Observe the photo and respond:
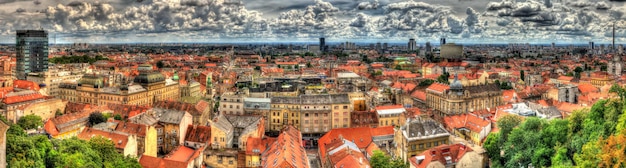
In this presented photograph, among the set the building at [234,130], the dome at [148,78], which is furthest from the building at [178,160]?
the dome at [148,78]

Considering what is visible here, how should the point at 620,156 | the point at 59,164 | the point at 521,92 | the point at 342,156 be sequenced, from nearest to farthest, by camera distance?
the point at 620,156 < the point at 59,164 < the point at 342,156 < the point at 521,92

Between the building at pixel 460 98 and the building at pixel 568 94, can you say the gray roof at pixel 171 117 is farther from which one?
the building at pixel 568 94

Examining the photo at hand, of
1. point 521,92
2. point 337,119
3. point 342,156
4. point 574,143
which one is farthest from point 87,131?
point 521,92

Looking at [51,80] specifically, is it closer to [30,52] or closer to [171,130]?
[30,52]

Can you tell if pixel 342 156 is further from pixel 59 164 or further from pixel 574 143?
pixel 59 164

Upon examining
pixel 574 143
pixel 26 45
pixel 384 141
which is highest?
pixel 26 45

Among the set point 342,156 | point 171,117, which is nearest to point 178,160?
point 171,117

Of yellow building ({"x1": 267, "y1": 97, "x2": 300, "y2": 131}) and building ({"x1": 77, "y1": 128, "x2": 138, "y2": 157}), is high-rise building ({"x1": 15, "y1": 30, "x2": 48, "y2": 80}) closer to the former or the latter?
yellow building ({"x1": 267, "y1": 97, "x2": 300, "y2": 131})

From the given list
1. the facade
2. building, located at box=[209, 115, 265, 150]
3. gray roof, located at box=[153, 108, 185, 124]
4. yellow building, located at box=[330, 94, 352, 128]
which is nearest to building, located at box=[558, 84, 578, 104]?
yellow building, located at box=[330, 94, 352, 128]
